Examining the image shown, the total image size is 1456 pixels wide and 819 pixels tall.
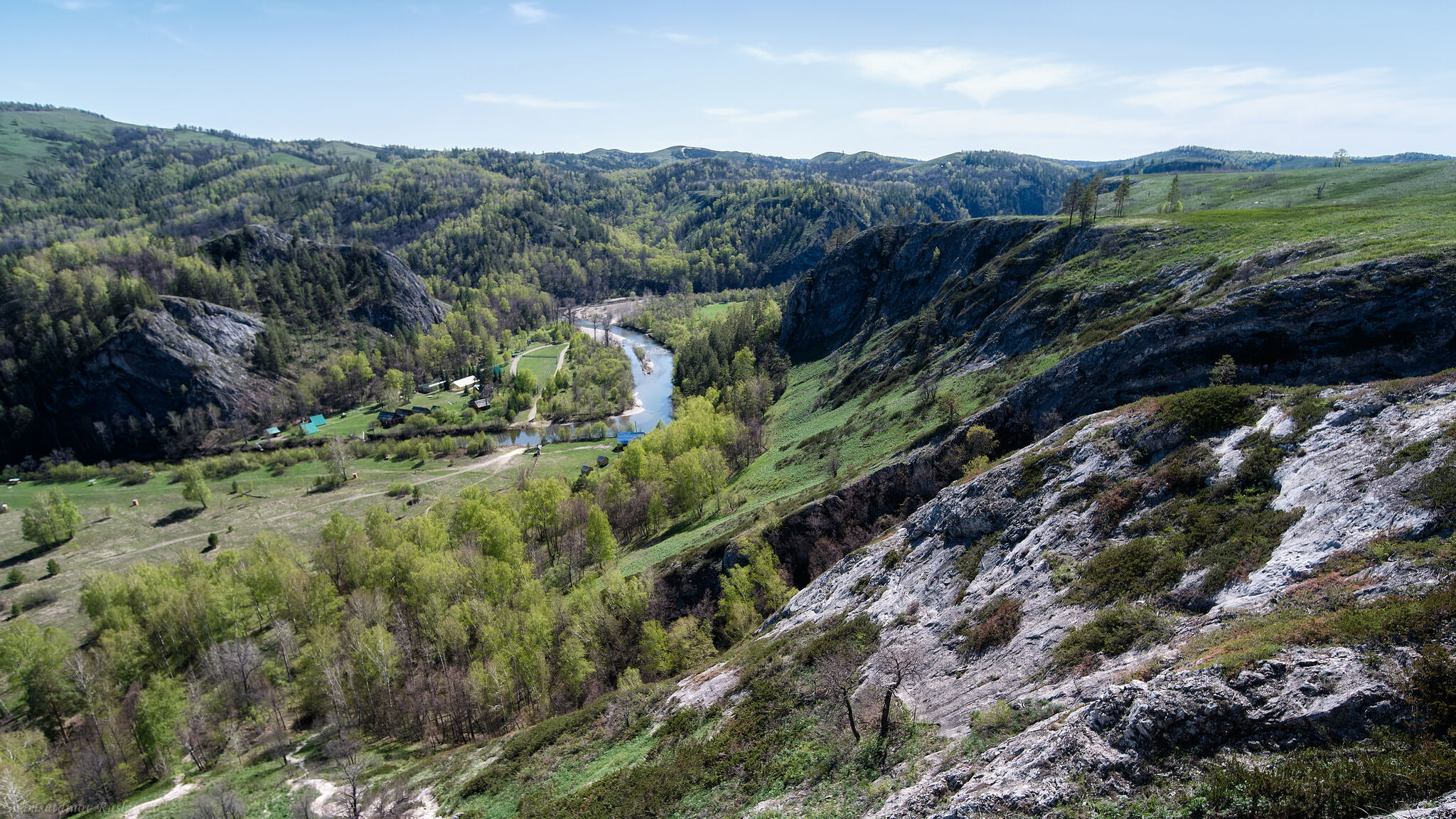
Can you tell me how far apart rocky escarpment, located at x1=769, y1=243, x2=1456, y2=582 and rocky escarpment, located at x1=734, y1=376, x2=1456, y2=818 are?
51.3ft

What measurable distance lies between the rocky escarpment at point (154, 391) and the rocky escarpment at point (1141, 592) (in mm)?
181993

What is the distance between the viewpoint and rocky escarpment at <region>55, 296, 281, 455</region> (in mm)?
142250

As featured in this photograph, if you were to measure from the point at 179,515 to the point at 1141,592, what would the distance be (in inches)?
5889

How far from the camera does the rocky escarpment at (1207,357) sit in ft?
121

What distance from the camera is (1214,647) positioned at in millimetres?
15602

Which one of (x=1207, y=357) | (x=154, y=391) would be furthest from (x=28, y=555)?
(x=1207, y=357)

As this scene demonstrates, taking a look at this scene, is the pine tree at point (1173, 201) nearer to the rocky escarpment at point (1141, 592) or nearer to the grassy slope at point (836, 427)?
the grassy slope at point (836, 427)

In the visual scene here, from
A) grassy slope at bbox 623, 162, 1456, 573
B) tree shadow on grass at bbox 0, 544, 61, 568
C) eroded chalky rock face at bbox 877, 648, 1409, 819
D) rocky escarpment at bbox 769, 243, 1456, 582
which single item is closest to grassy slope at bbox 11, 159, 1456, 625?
grassy slope at bbox 623, 162, 1456, 573

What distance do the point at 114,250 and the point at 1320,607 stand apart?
288 metres

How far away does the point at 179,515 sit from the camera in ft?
350

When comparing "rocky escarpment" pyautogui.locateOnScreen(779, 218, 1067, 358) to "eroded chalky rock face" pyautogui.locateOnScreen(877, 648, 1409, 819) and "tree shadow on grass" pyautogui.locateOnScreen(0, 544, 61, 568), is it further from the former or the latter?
"tree shadow on grass" pyautogui.locateOnScreen(0, 544, 61, 568)

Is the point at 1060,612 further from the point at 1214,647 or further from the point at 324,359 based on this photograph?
the point at 324,359

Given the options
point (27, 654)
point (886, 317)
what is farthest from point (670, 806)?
point (886, 317)

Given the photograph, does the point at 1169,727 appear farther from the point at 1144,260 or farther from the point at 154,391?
the point at 154,391
